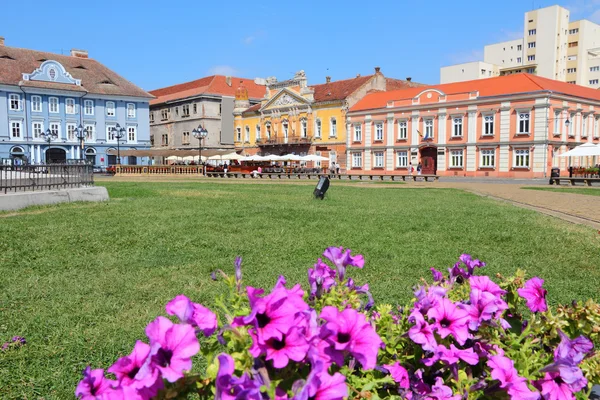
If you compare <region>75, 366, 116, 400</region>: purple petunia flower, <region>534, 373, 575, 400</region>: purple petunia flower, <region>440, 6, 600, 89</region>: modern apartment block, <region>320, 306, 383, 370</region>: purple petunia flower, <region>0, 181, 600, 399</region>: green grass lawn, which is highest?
<region>440, 6, 600, 89</region>: modern apartment block

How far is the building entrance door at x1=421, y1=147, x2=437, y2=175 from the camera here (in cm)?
4512

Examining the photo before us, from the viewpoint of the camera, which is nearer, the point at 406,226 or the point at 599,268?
the point at 599,268

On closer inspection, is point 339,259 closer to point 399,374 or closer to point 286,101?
point 399,374

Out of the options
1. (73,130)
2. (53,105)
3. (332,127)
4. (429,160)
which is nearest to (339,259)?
(429,160)

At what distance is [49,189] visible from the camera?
41.7 ft

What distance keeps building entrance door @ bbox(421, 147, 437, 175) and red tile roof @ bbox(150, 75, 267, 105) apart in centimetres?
2813

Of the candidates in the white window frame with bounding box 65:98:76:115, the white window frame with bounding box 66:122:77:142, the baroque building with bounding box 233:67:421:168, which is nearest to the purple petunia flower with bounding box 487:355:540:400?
the baroque building with bounding box 233:67:421:168

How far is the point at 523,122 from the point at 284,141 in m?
26.1

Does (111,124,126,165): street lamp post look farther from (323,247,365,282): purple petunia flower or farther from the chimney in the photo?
(323,247,365,282): purple petunia flower

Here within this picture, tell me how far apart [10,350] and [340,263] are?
8.55 feet

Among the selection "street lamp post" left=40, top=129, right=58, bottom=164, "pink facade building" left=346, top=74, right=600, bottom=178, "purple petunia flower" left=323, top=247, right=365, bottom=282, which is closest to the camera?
"purple petunia flower" left=323, top=247, right=365, bottom=282

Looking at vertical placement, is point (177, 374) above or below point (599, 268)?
above

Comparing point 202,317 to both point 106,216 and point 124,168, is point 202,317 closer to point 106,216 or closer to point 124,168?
point 106,216

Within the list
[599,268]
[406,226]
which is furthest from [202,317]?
[406,226]
